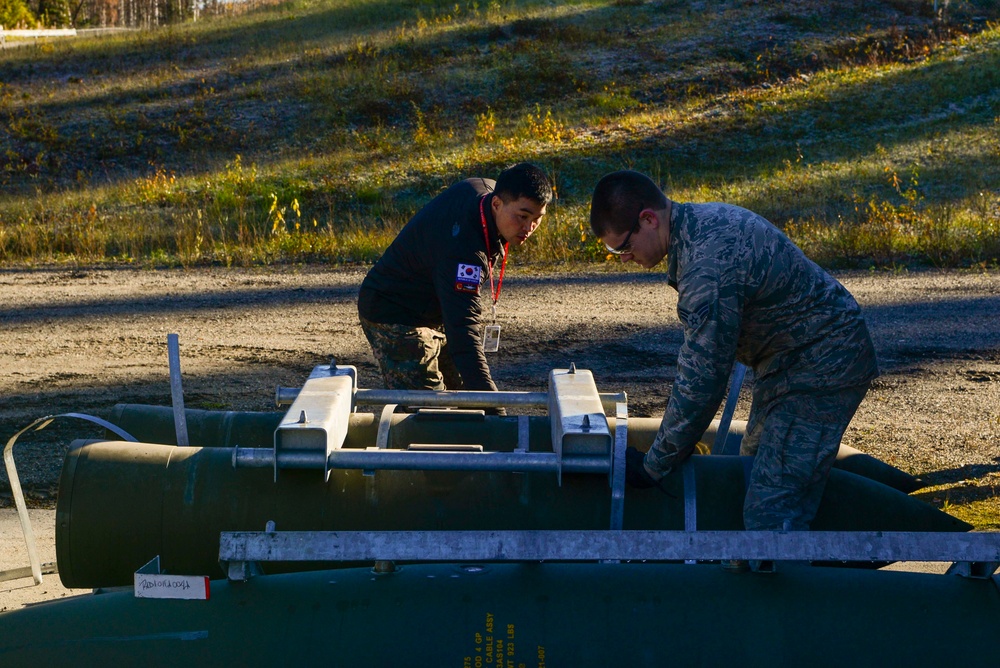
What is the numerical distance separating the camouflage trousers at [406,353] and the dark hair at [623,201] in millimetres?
1702

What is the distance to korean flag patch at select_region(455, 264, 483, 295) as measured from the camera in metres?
4.41

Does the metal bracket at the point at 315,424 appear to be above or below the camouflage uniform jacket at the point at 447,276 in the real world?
below

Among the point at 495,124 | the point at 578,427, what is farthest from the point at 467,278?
the point at 495,124

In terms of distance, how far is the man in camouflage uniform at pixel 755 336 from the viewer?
132 inches

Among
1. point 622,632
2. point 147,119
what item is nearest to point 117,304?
point 622,632

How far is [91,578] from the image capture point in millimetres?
3736

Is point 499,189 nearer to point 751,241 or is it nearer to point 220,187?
point 751,241

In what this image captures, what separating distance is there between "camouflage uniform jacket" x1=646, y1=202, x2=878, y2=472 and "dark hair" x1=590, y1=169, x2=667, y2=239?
0.39 feet

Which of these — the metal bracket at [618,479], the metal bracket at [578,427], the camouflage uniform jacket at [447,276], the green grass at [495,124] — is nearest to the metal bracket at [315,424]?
the camouflage uniform jacket at [447,276]

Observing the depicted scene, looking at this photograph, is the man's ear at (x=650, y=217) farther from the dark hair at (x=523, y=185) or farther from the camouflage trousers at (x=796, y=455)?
the dark hair at (x=523, y=185)

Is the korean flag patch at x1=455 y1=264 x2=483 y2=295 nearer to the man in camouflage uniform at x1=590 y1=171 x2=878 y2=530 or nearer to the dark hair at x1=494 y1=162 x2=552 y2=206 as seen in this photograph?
the dark hair at x1=494 y1=162 x2=552 y2=206

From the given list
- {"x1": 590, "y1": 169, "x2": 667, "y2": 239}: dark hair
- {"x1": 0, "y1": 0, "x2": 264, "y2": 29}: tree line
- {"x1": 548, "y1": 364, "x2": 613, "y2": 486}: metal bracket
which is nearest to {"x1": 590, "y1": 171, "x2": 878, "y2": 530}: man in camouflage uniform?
{"x1": 590, "y1": 169, "x2": 667, "y2": 239}: dark hair

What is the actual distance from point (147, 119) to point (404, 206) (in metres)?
8.19

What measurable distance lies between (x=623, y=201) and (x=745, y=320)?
64 cm
